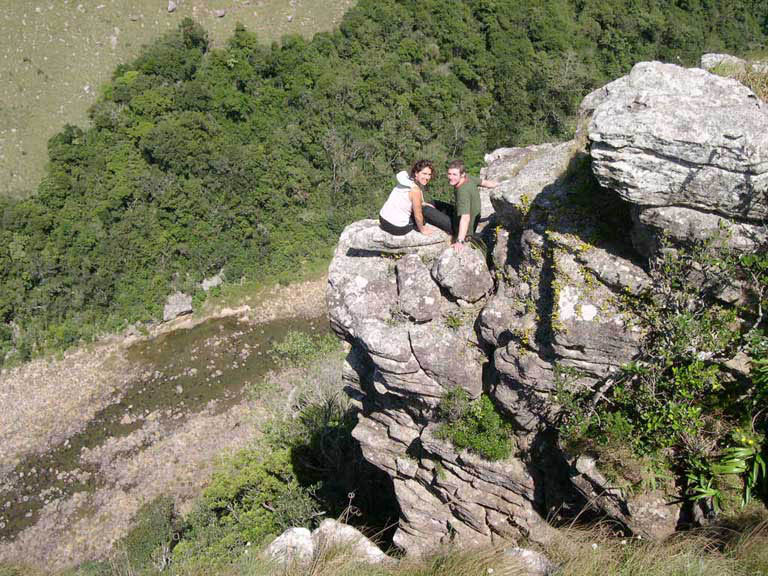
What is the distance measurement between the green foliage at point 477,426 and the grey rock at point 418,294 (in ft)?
6.11

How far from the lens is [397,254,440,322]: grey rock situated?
1145 cm

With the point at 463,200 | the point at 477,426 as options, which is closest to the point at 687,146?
the point at 463,200

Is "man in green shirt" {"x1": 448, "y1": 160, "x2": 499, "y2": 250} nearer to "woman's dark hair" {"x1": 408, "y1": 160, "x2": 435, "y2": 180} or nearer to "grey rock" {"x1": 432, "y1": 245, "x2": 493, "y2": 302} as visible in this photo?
"grey rock" {"x1": 432, "y1": 245, "x2": 493, "y2": 302}

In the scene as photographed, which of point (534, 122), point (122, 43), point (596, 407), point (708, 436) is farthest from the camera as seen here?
point (534, 122)

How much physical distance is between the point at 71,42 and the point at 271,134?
19.5 m

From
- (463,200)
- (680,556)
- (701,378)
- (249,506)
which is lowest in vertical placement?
(249,506)

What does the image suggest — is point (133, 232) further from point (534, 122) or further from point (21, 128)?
point (534, 122)

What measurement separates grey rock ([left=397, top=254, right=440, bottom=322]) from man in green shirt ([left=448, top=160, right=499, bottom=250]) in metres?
0.99

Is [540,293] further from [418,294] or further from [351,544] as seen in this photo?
[351,544]

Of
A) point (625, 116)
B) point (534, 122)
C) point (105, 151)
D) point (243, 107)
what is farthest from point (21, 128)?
point (625, 116)

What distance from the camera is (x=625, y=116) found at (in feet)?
26.8

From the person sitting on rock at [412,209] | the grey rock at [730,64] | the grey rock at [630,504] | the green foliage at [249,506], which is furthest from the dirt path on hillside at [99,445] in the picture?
the grey rock at [730,64]

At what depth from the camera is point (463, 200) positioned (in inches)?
430

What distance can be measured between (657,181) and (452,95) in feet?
132
